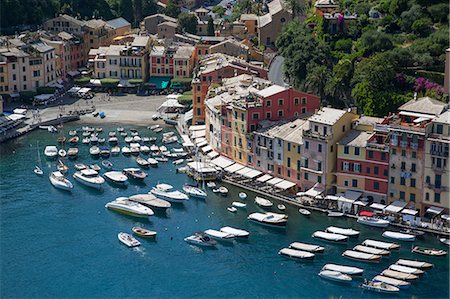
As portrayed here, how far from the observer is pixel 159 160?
89812 millimetres

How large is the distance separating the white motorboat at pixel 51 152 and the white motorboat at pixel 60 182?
713cm

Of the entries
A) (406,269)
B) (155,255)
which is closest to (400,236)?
(406,269)

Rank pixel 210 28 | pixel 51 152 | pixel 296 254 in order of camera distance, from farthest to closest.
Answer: pixel 210 28 < pixel 51 152 < pixel 296 254

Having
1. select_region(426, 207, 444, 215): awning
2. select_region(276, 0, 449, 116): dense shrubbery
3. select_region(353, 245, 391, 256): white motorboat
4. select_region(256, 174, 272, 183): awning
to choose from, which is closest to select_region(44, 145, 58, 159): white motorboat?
select_region(256, 174, 272, 183): awning

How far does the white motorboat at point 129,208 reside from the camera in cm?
7488

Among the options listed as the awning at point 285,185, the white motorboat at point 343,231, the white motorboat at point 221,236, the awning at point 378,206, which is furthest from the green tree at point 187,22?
the white motorboat at point 343,231

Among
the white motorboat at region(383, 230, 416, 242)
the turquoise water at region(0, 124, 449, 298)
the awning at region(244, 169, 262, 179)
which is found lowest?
the turquoise water at region(0, 124, 449, 298)

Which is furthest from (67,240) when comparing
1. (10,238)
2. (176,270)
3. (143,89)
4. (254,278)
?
(143,89)

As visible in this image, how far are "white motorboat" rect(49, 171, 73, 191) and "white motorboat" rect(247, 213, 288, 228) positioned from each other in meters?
17.7

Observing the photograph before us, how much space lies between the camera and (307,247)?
221 feet

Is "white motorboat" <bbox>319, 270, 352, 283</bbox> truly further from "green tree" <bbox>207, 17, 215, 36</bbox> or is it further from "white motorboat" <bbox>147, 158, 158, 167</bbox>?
"green tree" <bbox>207, 17, 215, 36</bbox>

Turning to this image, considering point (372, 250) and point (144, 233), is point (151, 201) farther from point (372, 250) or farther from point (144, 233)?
point (372, 250)

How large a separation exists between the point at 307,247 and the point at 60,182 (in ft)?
84.6

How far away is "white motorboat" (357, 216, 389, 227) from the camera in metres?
71.2
